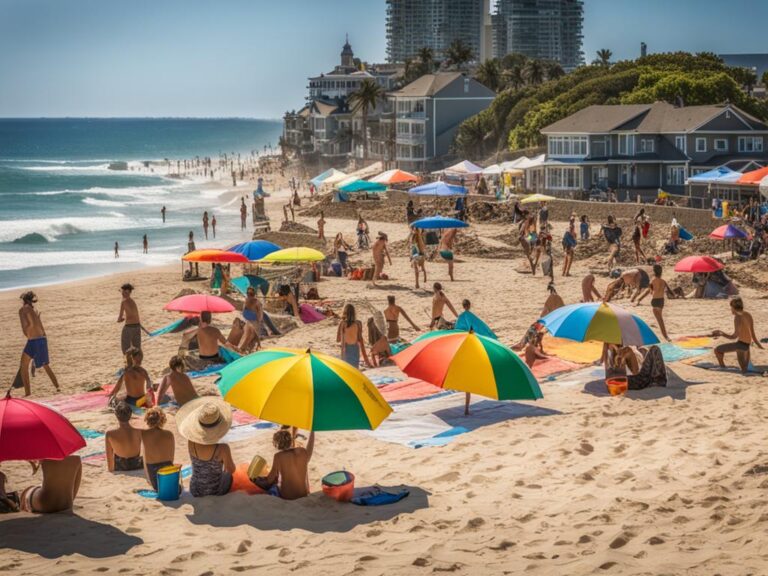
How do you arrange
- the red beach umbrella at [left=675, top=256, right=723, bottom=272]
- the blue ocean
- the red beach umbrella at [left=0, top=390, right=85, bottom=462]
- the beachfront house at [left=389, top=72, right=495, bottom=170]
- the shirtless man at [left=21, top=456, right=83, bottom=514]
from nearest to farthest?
the red beach umbrella at [left=0, top=390, right=85, bottom=462] → the shirtless man at [left=21, top=456, right=83, bottom=514] → the red beach umbrella at [left=675, top=256, right=723, bottom=272] → the blue ocean → the beachfront house at [left=389, top=72, right=495, bottom=170]

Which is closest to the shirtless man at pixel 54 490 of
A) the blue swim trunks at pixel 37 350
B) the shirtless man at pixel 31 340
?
the shirtless man at pixel 31 340

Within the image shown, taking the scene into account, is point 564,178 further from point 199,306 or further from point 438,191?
point 199,306

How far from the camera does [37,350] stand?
48.3 ft

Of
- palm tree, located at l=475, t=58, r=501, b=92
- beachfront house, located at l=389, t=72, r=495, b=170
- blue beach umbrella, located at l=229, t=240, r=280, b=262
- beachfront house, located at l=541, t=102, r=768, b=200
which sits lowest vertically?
blue beach umbrella, located at l=229, t=240, r=280, b=262

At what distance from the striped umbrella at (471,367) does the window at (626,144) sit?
39634 millimetres

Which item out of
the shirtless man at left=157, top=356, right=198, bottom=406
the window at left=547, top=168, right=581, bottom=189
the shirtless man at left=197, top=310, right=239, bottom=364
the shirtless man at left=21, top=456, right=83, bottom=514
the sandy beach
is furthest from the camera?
the window at left=547, top=168, right=581, bottom=189

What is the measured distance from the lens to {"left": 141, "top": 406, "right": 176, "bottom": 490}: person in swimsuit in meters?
9.04

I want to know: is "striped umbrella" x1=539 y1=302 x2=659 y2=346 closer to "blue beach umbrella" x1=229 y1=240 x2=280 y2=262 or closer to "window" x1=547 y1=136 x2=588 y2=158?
"blue beach umbrella" x1=229 y1=240 x2=280 y2=262

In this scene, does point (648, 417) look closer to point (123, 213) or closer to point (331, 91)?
point (123, 213)

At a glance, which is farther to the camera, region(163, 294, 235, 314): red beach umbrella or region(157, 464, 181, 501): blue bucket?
region(163, 294, 235, 314): red beach umbrella

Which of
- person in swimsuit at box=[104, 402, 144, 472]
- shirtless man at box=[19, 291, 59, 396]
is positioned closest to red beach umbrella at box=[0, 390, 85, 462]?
person in swimsuit at box=[104, 402, 144, 472]

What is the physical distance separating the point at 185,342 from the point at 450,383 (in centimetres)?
611

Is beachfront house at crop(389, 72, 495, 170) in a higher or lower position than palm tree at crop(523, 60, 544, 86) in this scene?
lower

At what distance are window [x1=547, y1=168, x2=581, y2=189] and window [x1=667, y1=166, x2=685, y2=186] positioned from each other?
4.16m
